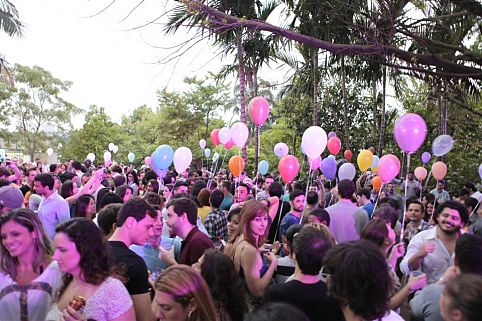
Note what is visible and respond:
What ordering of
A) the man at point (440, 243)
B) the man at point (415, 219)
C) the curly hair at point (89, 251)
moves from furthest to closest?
the man at point (415, 219)
the man at point (440, 243)
the curly hair at point (89, 251)

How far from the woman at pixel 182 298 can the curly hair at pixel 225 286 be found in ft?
0.95

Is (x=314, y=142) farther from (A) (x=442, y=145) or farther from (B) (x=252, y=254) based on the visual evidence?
(B) (x=252, y=254)

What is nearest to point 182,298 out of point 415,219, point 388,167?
point 415,219

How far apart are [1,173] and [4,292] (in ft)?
18.4

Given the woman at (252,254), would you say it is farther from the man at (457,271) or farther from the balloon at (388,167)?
the balloon at (388,167)

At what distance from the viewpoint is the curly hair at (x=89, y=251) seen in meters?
2.35

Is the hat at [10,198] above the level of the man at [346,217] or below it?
above

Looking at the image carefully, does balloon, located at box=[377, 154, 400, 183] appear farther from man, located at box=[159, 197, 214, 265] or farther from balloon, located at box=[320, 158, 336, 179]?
man, located at box=[159, 197, 214, 265]

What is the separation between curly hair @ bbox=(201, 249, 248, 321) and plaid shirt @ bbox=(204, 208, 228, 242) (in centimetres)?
253

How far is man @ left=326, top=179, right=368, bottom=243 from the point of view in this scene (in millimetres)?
5031

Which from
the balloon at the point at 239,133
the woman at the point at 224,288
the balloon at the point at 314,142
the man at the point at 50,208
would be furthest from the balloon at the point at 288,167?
the woman at the point at 224,288

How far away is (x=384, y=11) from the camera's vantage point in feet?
20.1

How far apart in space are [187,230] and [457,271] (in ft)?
6.41

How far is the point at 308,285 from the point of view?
99.0 inches
